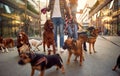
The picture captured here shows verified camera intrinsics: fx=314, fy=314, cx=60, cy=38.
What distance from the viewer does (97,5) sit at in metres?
8.83

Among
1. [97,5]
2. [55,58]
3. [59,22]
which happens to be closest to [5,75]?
[55,58]

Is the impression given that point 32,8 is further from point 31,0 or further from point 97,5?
point 97,5

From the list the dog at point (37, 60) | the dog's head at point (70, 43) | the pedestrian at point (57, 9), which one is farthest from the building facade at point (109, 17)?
the dog at point (37, 60)

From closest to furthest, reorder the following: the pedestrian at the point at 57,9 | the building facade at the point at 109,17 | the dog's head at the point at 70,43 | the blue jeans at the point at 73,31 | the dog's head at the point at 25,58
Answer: the dog's head at the point at 25,58 → the dog's head at the point at 70,43 → the pedestrian at the point at 57,9 → the blue jeans at the point at 73,31 → the building facade at the point at 109,17

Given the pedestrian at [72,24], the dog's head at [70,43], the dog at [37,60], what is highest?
the pedestrian at [72,24]

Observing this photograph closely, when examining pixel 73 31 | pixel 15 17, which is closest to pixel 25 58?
pixel 73 31

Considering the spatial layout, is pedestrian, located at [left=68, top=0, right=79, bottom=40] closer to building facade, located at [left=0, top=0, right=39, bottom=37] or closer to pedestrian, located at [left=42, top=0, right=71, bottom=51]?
pedestrian, located at [left=42, top=0, right=71, bottom=51]

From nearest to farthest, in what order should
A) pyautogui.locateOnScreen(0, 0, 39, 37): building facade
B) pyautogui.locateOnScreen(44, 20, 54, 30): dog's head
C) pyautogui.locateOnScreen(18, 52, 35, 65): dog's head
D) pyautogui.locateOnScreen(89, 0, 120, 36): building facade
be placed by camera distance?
pyautogui.locateOnScreen(18, 52, 35, 65): dog's head < pyautogui.locateOnScreen(44, 20, 54, 30): dog's head < pyautogui.locateOnScreen(89, 0, 120, 36): building facade < pyautogui.locateOnScreen(0, 0, 39, 37): building facade

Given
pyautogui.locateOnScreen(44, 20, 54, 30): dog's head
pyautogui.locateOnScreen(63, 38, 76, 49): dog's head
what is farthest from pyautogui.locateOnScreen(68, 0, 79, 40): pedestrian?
pyautogui.locateOnScreen(63, 38, 76, 49): dog's head

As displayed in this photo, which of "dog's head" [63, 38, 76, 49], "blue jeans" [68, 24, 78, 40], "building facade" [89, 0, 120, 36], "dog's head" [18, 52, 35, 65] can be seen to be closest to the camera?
"dog's head" [18, 52, 35, 65]

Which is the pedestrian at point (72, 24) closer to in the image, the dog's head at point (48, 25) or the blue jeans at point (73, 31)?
the blue jeans at point (73, 31)

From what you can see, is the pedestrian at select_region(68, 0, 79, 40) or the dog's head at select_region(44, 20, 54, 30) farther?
the pedestrian at select_region(68, 0, 79, 40)

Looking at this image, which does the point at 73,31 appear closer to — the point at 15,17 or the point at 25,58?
the point at 25,58

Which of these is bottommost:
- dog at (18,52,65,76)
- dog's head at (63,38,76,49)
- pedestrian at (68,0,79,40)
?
dog at (18,52,65,76)
